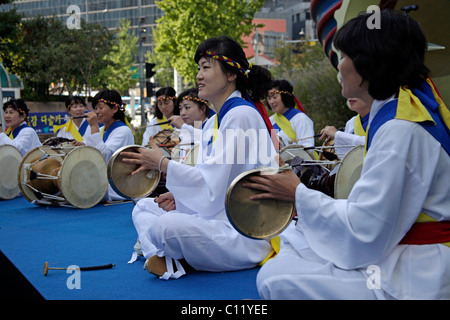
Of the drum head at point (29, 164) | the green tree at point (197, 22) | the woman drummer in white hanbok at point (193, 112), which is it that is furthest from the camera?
the green tree at point (197, 22)

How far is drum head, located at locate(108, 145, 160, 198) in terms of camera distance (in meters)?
2.99

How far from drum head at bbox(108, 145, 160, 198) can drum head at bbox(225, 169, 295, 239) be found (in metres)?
1.10

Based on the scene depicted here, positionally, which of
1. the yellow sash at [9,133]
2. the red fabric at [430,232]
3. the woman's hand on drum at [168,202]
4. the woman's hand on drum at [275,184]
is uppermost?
the woman's hand on drum at [275,184]

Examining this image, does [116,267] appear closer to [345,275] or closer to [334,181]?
[334,181]

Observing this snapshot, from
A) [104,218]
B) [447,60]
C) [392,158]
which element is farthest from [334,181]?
[104,218]

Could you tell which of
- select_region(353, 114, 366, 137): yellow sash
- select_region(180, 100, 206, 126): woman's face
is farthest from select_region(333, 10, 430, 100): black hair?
select_region(180, 100, 206, 126): woman's face

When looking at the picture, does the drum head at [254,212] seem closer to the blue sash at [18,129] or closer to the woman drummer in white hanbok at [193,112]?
the woman drummer in white hanbok at [193,112]

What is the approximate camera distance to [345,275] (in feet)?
6.43

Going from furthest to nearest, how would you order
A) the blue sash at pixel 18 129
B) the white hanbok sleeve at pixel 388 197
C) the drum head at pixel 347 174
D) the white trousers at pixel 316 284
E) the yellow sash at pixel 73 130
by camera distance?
1. the blue sash at pixel 18 129
2. the yellow sash at pixel 73 130
3. the drum head at pixel 347 174
4. the white trousers at pixel 316 284
5. the white hanbok sleeve at pixel 388 197

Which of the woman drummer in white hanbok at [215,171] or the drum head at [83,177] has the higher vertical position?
the woman drummer in white hanbok at [215,171]

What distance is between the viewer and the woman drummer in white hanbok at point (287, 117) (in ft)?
22.9

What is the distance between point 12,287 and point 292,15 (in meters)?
59.2

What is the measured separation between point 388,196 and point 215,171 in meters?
1.34

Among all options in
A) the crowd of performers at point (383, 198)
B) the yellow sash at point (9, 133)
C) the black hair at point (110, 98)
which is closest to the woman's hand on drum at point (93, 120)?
the black hair at point (110, 98)
